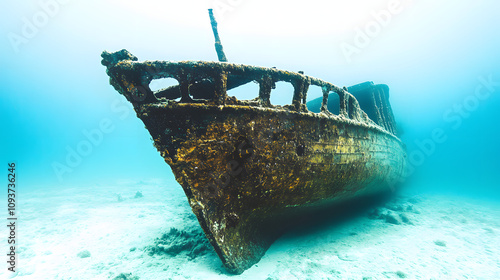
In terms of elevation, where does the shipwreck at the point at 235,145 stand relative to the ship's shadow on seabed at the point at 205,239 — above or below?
above

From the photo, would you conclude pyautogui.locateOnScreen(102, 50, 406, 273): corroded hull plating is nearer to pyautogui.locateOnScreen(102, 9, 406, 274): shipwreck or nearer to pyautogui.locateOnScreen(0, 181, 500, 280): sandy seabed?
pyautogui.locateOnScreen(102, 9, 406, 274): shipwreck

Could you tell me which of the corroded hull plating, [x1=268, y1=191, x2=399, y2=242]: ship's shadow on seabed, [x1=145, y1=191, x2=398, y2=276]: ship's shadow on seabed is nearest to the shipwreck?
the corroded hull plating

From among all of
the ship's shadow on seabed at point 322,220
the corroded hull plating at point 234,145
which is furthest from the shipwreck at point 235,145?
the ship's shadow on seabed at point 322,220

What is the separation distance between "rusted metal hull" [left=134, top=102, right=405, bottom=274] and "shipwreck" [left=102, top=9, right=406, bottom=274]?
0.01 m

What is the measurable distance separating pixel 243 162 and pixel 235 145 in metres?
0.26

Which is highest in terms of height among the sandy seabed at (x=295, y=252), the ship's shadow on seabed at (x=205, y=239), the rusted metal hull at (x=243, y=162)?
the rusted metal hull at (x=243, y=162)

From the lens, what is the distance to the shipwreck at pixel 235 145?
2.54m

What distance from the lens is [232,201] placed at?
2.76m

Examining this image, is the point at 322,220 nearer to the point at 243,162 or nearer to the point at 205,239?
the point at 205,239

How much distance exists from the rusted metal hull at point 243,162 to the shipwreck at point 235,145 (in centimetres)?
1

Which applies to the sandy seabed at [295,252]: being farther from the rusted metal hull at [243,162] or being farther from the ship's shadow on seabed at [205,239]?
the rusted metal hull at [243,162]

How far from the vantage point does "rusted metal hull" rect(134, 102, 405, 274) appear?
2.56 meters

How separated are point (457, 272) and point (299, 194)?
8.45 feet

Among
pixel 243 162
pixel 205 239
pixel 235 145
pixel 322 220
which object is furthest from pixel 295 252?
pixel 235 145
